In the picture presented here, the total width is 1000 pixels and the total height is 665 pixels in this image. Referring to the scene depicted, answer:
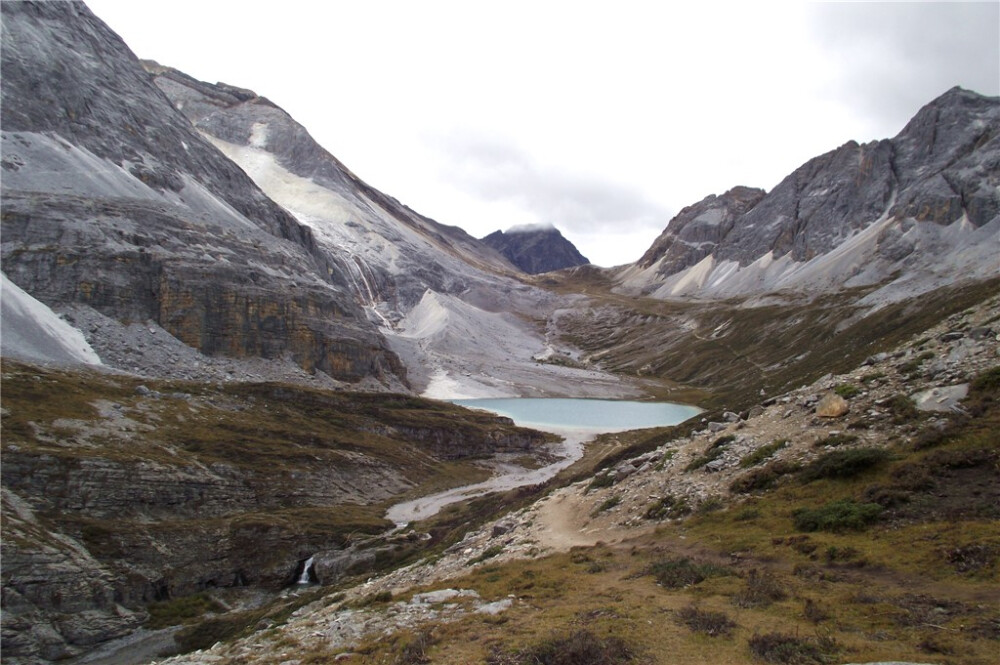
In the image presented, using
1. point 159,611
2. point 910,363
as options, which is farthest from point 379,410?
point 910,363

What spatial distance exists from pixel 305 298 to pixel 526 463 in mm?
53416

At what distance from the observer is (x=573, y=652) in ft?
40.5

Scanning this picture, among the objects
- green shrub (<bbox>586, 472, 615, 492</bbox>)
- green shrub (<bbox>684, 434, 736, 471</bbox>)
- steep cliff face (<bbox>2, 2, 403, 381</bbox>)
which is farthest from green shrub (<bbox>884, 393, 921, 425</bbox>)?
steep cliff face (<bbox>2, 2, 403, 381</bbox>)

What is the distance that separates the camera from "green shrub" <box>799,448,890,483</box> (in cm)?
1997

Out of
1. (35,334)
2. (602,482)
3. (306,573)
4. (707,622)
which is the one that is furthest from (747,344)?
(707,622)

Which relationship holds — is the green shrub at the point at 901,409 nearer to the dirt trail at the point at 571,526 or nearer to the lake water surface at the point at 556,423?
the dirt trail at the point at 571,526

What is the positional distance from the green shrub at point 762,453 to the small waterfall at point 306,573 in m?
31.6

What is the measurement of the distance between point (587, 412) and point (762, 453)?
104m

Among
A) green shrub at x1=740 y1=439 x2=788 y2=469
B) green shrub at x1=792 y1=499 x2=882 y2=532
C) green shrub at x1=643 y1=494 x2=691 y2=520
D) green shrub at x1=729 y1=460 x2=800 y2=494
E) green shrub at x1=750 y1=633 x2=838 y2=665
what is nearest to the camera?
green shrub at x1=750 y1=633 x2=838 y2=665

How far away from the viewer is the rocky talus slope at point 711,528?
566 inches

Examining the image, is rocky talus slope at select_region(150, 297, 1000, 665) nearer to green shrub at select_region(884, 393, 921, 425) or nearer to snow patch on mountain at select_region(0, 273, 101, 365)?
green shrub at select_region(884, 393, 921, 425)

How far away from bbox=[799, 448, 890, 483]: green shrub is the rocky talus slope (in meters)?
0.13

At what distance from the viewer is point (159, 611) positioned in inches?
1372

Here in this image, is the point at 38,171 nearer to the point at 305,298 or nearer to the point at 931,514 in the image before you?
the point at 305,298
